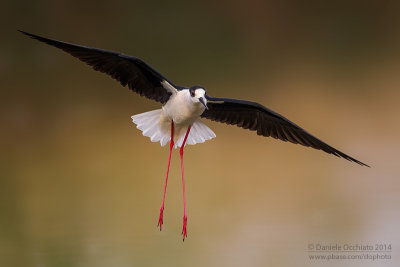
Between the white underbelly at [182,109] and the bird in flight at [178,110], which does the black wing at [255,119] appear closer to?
the bird in flight at [178,110]

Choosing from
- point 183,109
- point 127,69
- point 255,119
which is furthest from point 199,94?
point 255,119

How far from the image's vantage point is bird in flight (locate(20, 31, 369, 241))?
7.36 feet

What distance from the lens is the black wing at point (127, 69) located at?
87.1 inches

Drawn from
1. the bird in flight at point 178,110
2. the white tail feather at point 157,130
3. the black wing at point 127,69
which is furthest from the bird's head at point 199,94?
the white tail feather at point 157,130

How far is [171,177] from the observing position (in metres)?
3.68

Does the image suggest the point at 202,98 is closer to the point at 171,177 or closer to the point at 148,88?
the point at 148,88

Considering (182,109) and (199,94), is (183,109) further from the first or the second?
(199,94)

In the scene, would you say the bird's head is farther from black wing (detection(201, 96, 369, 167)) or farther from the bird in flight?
black wing (detection(201, 96, 369, 167))

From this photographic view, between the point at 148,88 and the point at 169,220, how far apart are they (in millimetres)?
1362

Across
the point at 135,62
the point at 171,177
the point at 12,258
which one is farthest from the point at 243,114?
the point at 12,258

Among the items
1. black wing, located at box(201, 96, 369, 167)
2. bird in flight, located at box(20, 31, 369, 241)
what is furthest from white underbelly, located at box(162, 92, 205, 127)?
black wing, located at box(201, 96, 369, 167)

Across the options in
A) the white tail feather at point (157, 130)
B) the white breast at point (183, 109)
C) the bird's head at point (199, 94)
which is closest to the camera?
the bird's head at point (199, 94)

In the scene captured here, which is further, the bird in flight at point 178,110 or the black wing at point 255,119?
the black wing at point 255,119

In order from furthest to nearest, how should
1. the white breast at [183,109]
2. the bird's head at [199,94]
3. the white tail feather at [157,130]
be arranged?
the white tail feather at [157,130] < the white breast at [183,109] < the bird's head at [199,94]
